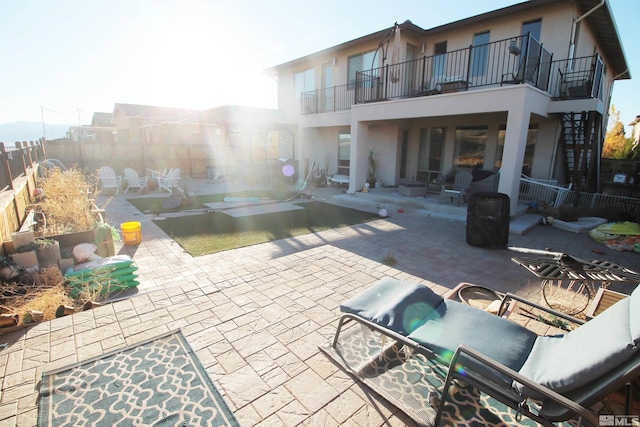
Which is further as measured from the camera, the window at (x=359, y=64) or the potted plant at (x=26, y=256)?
the window at (x=359, y=64)

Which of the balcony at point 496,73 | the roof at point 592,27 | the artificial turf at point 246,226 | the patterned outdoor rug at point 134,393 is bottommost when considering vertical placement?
the patterned outdoor rug at point 134,393

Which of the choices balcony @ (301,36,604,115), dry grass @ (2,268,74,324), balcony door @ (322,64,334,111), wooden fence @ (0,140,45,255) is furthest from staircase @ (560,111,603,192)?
wooden fence @ (0,140,45,255)

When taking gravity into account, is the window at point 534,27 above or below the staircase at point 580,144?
above

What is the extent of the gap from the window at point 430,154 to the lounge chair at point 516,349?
1007cm

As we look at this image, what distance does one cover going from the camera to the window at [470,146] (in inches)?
424

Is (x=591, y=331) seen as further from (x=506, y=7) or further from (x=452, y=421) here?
(x=506, y=7)

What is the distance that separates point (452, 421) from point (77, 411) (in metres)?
2.69

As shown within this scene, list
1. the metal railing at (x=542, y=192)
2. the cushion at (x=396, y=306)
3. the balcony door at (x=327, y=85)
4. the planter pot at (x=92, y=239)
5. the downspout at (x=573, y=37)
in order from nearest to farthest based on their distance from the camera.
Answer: the cushion at (x=396, y=306), the planter pot at (x=92, y=239), the downspout at (x=573, y=37), the metal railing at (x=542, y=192), the balcony door at (x=327, y=85)

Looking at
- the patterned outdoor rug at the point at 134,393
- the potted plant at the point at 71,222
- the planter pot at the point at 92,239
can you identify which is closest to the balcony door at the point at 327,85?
the potted plant at the point at 71,222

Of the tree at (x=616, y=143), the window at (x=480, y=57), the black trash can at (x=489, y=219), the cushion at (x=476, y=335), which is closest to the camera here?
the cushion at (x=476, y=335)

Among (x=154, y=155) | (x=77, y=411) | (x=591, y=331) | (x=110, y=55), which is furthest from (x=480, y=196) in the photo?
(x=154, y=155)

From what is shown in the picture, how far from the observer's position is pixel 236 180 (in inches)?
645

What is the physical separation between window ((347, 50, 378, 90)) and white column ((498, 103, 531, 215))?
6503 mm

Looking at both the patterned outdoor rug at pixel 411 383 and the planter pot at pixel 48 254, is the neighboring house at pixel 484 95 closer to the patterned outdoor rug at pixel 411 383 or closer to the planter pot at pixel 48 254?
the patterned outdoor rug at pixel 411 383
